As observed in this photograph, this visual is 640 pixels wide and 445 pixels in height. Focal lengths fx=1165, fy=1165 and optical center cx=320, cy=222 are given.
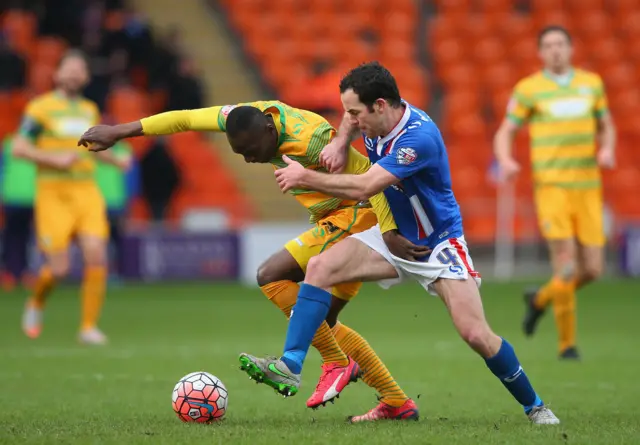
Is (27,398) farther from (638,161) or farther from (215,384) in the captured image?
(638,161)

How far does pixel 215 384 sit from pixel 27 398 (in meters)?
1.82

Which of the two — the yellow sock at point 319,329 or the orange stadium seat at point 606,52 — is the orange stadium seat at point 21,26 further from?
the yellow sock at point 319,329

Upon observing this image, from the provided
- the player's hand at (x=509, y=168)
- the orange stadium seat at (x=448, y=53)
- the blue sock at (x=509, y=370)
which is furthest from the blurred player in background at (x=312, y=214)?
the orange stadium seat at (x=448, y=53)

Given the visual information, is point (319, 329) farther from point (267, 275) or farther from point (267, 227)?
point (267, 227)

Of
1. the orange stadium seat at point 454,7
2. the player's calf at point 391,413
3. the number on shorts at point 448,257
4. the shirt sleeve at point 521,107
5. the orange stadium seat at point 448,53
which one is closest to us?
the number on shorts at point 448,257

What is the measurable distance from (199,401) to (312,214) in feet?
4.47

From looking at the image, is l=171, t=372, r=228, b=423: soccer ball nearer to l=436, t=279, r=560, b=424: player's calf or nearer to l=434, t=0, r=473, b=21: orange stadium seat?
l=436, t=279, r=560, b=424: player's calf

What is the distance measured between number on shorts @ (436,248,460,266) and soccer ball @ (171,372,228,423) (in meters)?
1.46

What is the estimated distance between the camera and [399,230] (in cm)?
660

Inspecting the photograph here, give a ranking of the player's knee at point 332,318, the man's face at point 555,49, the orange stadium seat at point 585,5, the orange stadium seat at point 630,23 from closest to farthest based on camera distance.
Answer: the player's knee at point 332,318, the man's face at point 555,49, the orange stadium seat at point 630,23, the orange stadium seat at point 585,5

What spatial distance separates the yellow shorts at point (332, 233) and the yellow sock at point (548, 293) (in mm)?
3953

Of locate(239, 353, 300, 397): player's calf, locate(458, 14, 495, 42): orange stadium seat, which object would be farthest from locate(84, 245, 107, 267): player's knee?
locate(458, 14, 495, 42): orange stadium seat

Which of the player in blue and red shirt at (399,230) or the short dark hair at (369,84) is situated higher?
the short dark hair at (369,84)

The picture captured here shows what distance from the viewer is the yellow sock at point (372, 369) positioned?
6.92m
